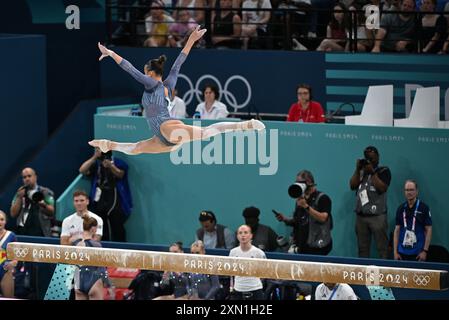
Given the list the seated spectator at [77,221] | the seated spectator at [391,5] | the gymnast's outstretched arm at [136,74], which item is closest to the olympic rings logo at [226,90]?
the seated spectator at [391,5]

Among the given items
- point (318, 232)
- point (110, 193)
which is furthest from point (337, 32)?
point (110, 193)

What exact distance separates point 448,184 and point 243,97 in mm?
3030

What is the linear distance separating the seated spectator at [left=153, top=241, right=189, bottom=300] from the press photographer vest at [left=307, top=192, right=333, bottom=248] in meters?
1.45

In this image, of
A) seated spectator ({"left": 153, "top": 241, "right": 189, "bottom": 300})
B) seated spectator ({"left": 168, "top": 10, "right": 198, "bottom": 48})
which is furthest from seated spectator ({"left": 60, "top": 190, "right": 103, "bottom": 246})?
seated spectator ({"left": 168, "top": 10, "right": 198, "bottom": 48})

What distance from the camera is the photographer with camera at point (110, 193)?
1476cm

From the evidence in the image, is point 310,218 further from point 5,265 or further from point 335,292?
point 5,265

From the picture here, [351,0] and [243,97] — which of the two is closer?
[351,0]

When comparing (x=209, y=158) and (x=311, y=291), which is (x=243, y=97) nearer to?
(x=209, y=158)

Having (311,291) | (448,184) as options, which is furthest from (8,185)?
(448,184)

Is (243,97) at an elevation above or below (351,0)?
below

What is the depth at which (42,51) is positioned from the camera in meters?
15.6

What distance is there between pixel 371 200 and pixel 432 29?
7.41 feet

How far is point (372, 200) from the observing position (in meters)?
13.8

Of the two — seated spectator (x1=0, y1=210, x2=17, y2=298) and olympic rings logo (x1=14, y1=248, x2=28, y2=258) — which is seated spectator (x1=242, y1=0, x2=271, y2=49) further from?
olympic rings logo (x1=14, y1=248, x2=28, y2=258)
